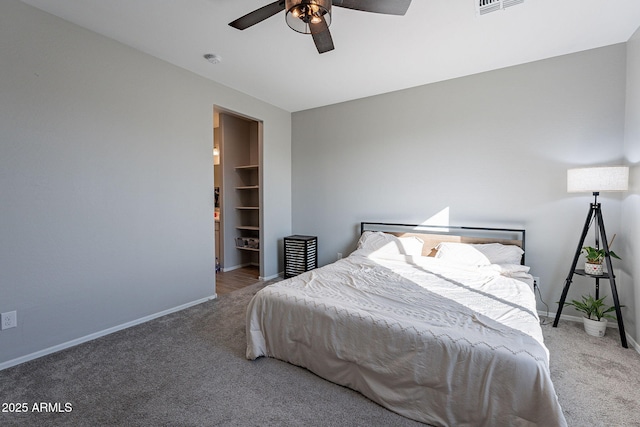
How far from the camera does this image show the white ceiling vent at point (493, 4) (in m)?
2.06

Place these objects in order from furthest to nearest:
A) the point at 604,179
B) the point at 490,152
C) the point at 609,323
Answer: the point at 490,152, the point at 609,323, the point at 604,179

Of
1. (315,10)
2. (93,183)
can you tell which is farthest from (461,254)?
(93,183)

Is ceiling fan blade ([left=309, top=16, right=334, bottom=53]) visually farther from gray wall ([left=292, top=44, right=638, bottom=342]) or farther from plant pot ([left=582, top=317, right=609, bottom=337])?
plant pot ([left=582, top=317, right=609, bottom=337])

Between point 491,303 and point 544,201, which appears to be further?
point 544,201

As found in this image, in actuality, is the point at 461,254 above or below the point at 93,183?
below

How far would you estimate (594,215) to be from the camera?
8.99 ft

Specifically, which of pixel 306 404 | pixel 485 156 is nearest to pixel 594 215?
pixel 485 156

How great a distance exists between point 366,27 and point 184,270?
3048 millimetres

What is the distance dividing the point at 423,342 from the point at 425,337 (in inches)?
1.1

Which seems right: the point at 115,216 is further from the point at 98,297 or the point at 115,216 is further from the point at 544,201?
the point at 544,201

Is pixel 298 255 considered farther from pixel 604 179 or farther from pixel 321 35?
pixel 604 179

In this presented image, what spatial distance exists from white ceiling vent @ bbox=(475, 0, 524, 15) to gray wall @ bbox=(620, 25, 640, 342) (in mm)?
1339

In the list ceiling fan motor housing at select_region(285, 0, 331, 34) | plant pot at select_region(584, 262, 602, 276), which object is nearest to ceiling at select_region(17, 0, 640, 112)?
ceiling fan motor housing at select_region(285, 0, 331, 34)

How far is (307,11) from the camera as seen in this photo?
1490 mm
